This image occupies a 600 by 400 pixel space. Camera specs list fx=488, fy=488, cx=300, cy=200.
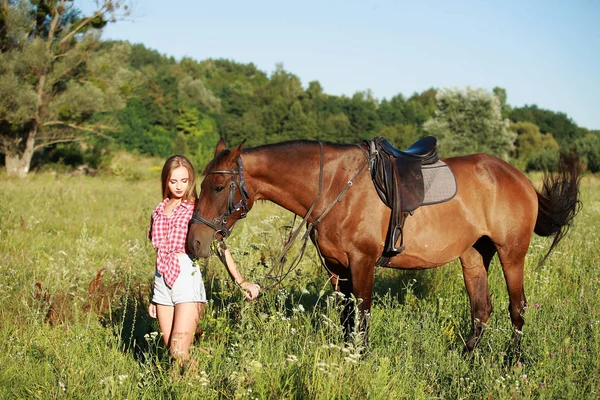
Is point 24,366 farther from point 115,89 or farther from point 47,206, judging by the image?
point 115,89

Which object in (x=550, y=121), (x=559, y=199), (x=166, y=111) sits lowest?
(x=559, y=199)

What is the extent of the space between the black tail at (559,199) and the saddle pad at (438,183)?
4.18 feet

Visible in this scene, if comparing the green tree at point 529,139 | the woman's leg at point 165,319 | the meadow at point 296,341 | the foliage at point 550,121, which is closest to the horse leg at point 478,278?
the meadow at point 296,341

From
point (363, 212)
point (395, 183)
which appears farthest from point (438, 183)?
point (363, 212)

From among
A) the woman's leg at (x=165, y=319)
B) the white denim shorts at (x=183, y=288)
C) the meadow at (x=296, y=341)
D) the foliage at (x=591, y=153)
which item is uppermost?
the foliage at (x=591, y=153)

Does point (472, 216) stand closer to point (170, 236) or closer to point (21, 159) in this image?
point (170, 236)

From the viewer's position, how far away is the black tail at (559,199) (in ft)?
17.1

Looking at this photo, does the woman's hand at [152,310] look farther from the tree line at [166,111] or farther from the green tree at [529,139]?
the green tree at [529,139]

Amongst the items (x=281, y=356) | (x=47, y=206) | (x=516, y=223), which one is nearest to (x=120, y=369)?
(x=281, y=356)

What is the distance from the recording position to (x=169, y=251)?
3533mm

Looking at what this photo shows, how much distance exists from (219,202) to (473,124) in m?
45.8

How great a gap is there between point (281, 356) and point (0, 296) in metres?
3.34

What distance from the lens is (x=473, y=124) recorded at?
4569cm

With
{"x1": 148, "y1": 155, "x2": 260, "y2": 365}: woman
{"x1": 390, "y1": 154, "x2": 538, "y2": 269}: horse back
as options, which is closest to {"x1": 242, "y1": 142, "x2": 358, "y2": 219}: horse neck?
{"x1": 148, "y1": 155, "x2": 260, "y2": 365}: woman
